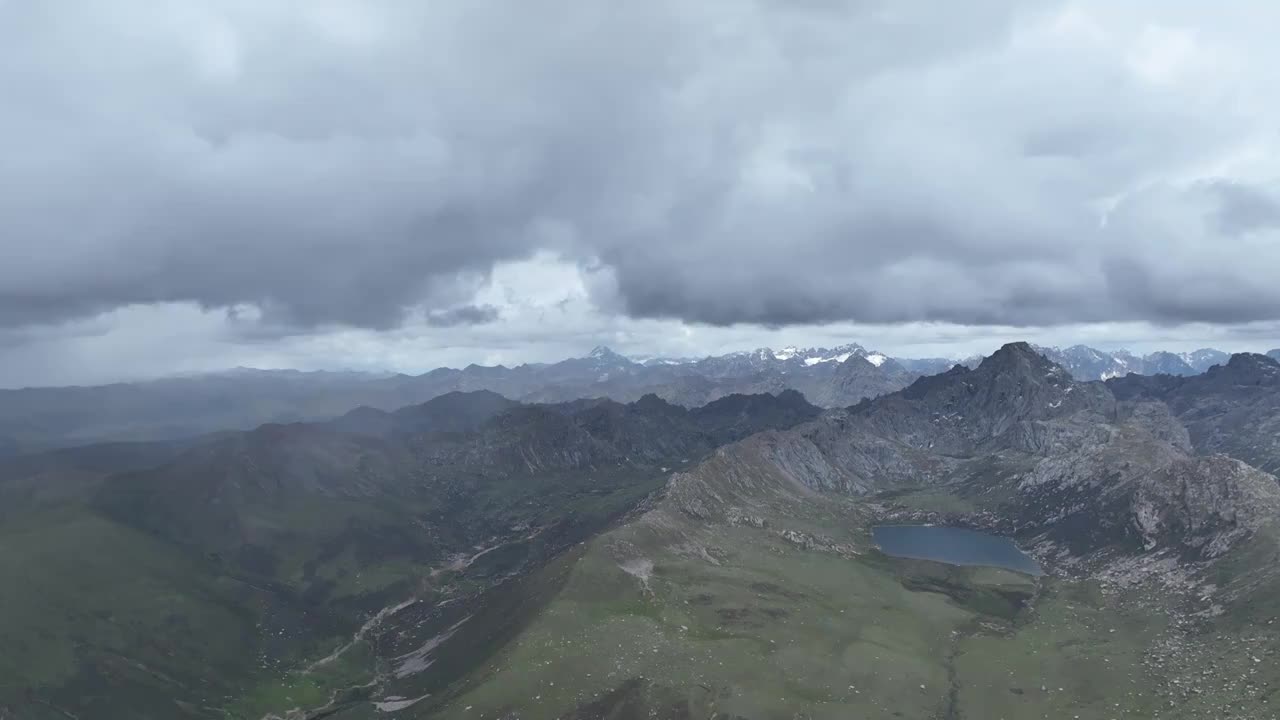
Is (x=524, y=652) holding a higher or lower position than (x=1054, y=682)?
higher

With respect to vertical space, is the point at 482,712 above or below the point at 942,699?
above

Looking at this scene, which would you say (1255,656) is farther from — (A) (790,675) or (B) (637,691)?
(B) (637,691)

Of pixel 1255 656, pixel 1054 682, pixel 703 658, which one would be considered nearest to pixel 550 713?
pixel 703 658

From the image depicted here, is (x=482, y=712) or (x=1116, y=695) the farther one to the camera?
(x=1116, y=695)

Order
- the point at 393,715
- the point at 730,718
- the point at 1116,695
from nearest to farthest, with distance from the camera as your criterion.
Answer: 1. the point at 730,718
2. the point at 1116,695
3. the point at 393,715

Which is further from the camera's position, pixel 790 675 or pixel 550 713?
pixel 790 675

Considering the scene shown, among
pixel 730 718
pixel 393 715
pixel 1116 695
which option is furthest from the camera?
pixel 393 715

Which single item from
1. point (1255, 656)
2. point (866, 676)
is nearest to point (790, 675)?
point (866, 676)

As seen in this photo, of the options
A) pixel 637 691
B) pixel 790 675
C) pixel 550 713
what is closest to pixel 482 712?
pixel 550 713

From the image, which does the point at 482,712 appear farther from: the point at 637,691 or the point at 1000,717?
the point at 1000,717
